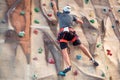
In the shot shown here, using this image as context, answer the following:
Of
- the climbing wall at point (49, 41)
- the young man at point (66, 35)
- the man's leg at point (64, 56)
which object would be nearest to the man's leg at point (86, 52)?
the young man at point (66, 35)

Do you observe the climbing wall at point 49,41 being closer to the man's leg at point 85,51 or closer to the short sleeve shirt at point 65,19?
the man's leg at point 85,51

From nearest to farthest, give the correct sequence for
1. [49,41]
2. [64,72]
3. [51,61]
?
[64,72]
[51,61]
[49,41]

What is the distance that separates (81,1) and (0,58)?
1.79 meters

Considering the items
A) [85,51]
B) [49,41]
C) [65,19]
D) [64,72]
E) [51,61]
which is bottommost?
[64,72]

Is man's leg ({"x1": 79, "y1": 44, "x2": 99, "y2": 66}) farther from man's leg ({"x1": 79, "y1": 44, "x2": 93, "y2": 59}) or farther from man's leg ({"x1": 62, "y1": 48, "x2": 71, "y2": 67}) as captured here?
man's leg ({"x1": 62, "y1": 48, "x2": 71, "y2": 67})

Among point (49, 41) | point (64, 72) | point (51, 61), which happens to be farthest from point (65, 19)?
point (64, 72)

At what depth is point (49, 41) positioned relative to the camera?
5906 millimetres

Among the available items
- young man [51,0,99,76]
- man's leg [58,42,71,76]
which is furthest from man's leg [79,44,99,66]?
man's leg [58,42,71,76]

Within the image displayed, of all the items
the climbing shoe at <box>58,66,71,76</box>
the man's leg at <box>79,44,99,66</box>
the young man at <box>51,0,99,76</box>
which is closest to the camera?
the climbing shoe at <box>58,66,71,76</box>

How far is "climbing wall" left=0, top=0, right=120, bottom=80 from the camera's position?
5598 millimetres

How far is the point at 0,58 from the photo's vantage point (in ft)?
18.0

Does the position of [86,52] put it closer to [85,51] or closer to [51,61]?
[85,51]

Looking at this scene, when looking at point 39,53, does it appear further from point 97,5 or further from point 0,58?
point 97,5

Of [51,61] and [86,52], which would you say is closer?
[51,61]
